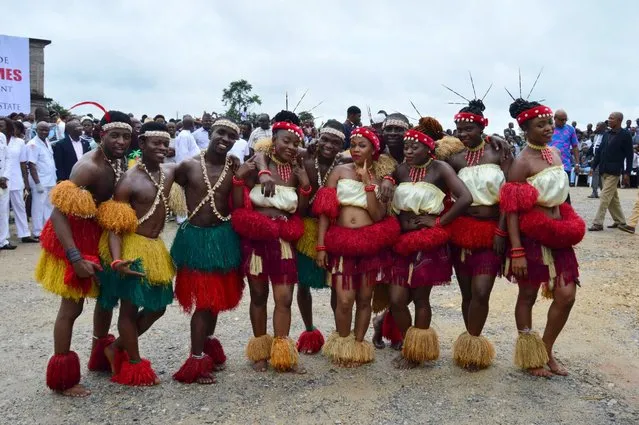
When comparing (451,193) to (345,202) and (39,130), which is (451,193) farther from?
(39,130)

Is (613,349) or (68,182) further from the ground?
(68,182)

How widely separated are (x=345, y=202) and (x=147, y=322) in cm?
176

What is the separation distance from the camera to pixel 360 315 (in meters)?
4.73

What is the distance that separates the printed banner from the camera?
13516mm

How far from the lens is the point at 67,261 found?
409 centimetres

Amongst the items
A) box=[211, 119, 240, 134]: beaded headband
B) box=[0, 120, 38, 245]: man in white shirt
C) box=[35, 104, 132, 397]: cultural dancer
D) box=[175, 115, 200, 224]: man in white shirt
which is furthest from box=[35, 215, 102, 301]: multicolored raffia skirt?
box=[175, 115, 200, 224]: man in white shirt

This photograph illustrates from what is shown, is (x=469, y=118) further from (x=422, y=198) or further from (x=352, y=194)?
(x=352, y=194)

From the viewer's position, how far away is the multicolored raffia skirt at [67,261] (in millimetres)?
4070

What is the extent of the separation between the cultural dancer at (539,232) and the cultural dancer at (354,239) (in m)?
0.92

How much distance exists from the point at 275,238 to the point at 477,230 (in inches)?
60.3

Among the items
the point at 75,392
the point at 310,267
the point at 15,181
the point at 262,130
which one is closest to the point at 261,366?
the point at 310,267

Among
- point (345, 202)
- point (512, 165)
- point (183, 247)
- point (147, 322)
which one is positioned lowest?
point (147, 322)

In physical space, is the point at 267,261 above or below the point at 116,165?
below

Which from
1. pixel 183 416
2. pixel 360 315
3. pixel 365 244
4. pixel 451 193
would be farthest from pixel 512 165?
pixel 183 416
